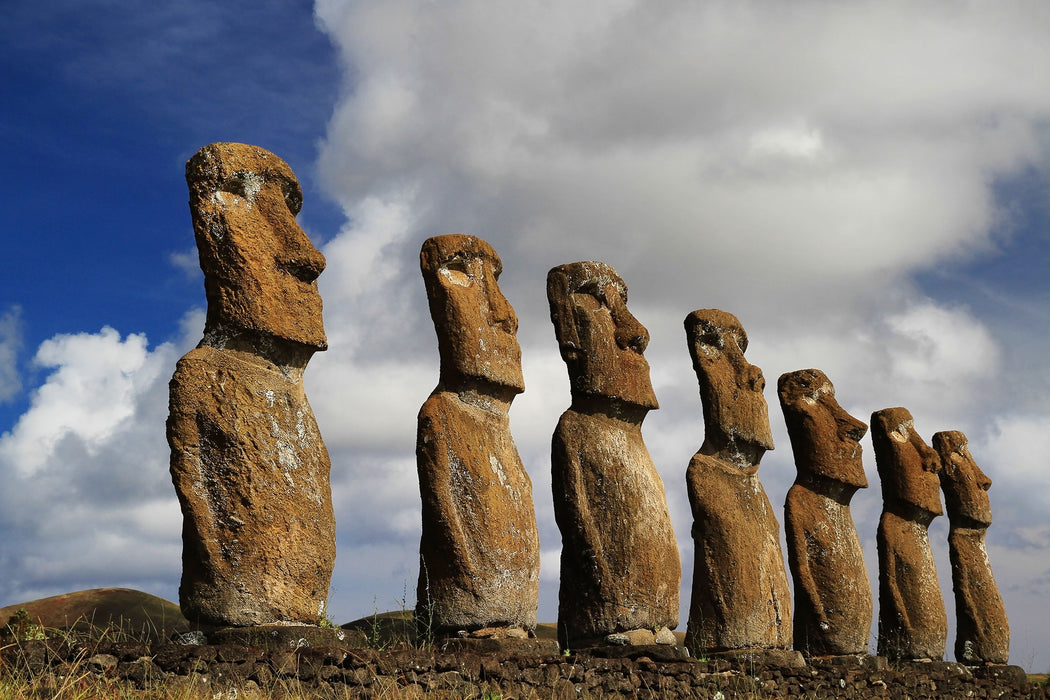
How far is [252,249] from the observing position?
8.56m

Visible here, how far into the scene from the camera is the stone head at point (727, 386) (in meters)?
12.9

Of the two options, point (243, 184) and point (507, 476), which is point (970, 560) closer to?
point (507, 476)

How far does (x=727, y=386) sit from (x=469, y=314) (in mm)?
4374

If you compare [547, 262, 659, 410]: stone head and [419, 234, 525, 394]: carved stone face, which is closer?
[419, 234, 525, 394]: carved stone face

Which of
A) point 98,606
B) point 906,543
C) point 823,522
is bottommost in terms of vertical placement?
point 98,606

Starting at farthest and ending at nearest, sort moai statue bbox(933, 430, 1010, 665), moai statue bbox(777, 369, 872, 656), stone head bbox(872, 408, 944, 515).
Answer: moai statue bbox(933, 430, 1010, 665) < stone head bbox(872, 408, 944, 515) < moai statue bbox(777, 369, 872, 656)

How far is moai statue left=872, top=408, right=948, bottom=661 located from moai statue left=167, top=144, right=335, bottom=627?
390 inches

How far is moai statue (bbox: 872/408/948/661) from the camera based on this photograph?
50.1ft

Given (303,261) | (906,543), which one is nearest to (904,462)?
(906,543)

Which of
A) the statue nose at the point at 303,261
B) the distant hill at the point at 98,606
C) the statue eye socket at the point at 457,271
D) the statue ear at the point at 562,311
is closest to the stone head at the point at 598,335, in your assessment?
the statue ear at the point at 562,311

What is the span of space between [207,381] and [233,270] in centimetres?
93

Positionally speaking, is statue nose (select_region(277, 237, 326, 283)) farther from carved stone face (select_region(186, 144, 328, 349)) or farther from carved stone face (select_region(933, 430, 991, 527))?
A: carved stone face (select_region(933, 430, 991, 527))

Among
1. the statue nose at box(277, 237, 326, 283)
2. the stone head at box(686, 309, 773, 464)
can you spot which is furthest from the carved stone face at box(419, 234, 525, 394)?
the stone head at box(686, 309, 773, 464)

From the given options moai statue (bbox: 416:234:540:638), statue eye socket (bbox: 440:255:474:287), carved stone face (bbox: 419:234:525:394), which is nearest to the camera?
moai statue (bbox: 416:234:540:638)
